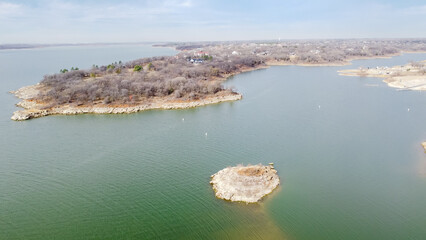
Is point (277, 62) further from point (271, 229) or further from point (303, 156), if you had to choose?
point (271, 229)

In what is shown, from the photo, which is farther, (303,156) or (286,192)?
(303,156)

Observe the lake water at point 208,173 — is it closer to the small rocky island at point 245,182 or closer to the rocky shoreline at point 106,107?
the small rocky island at point 245,182

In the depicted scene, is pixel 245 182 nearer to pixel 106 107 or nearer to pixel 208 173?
pixel 208 173

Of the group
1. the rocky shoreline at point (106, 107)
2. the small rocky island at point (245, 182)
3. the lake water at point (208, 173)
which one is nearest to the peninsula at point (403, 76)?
the lake water at point (208, 173)

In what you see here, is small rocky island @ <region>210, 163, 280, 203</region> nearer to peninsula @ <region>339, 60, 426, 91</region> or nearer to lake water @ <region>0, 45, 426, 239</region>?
lake water @ <region>0, 45, 426, 239</region>

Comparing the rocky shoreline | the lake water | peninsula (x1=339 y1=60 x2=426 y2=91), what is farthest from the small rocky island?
peninsula (x1=339 y1=60 x2=426 y2=91)

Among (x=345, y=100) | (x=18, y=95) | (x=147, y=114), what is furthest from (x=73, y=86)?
(x=345, y=100)

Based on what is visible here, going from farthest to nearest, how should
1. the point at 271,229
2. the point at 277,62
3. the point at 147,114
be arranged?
the point at 277,62 → the point at 147,114 → the point at 271,229
